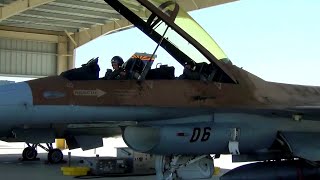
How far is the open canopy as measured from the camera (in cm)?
761

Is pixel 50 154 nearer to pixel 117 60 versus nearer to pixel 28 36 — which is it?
pixel 117 60

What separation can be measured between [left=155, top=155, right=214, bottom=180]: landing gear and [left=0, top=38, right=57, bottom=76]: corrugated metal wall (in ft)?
60.9

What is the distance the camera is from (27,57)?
25250mm

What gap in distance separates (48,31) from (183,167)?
18.7 metres

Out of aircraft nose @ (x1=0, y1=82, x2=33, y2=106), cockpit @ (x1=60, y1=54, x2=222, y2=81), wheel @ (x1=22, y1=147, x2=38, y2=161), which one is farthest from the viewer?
wheel @ (x1=22, y1=147, x2=38, y2=161)

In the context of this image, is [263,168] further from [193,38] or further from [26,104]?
[26,104]

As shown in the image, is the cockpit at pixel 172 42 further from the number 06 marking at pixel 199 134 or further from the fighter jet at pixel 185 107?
the number 06 marking at pixel 199 134

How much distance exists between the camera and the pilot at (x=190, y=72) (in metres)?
7.80

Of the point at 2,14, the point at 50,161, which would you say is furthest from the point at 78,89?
the point at 2,14

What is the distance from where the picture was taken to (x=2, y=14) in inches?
808

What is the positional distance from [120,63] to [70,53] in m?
18.6

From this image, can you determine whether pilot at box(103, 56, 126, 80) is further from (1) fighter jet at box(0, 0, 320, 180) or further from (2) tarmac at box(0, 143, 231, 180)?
(2) tarmac at box(0, 143, 231, 180)

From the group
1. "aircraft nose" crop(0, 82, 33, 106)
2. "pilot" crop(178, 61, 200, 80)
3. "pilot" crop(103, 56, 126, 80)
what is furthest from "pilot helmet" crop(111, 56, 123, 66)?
"aircraft nose" crop(0, 82, 33, 106)

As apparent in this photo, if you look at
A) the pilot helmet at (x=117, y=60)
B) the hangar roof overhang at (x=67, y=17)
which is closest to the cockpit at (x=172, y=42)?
the pilot helmet at (x=117, y=60)
